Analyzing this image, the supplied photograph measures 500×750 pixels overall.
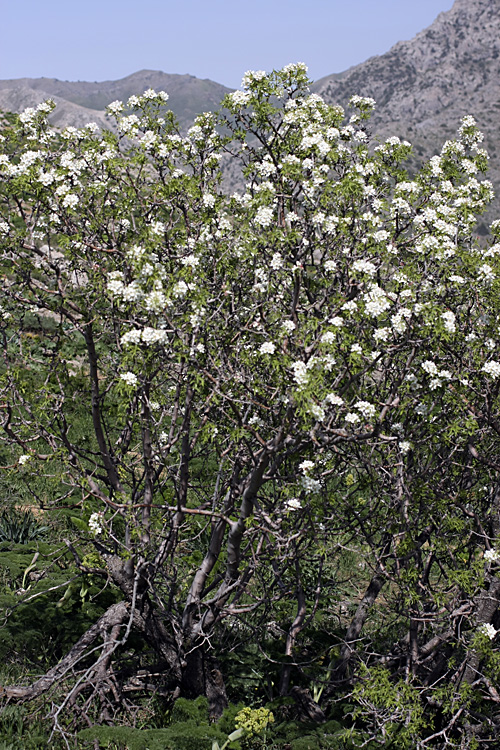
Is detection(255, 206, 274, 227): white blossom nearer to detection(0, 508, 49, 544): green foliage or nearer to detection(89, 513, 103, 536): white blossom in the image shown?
detection(89, 513, 103, 536): white blossom

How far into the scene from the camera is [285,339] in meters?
4.23

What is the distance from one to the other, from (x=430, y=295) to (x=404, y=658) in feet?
11.4

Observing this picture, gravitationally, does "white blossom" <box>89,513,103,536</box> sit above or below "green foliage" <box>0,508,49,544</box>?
above

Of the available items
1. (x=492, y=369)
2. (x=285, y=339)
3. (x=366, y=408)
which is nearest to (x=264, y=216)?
(x=285, y=339)

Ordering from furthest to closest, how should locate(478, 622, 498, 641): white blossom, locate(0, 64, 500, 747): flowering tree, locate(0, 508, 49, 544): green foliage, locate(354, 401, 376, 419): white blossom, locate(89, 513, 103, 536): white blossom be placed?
locate(0, 508, 49, 544): green foliage, locate(89, 513, 103, 536): white blossom, locate(478, 622, 498, 641): white blossom, locate(0, 64, 500, 747): flowering tree, locate(354, 401, 376, 419): white blossom

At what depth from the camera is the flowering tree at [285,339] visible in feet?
14.3

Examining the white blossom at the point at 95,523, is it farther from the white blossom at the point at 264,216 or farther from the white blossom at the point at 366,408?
the white blossom at the point at 264,216

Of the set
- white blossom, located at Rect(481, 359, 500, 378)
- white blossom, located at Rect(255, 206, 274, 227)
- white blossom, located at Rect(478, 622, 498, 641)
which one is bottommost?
white blossom, located at Rect(478, 622, 498, 641)

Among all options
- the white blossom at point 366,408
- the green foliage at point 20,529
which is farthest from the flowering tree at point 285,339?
the green foliage at point 20,529

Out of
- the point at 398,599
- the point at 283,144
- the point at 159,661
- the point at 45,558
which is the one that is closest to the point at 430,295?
the point at 283,144

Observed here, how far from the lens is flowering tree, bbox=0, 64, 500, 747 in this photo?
4.36m

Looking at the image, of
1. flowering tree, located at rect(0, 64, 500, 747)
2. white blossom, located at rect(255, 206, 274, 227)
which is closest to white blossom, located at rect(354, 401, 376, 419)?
flowering tree, located at rect(0, 64, 500, 747)

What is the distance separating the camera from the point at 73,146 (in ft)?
17.5

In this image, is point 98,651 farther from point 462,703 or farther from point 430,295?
point 430,295
